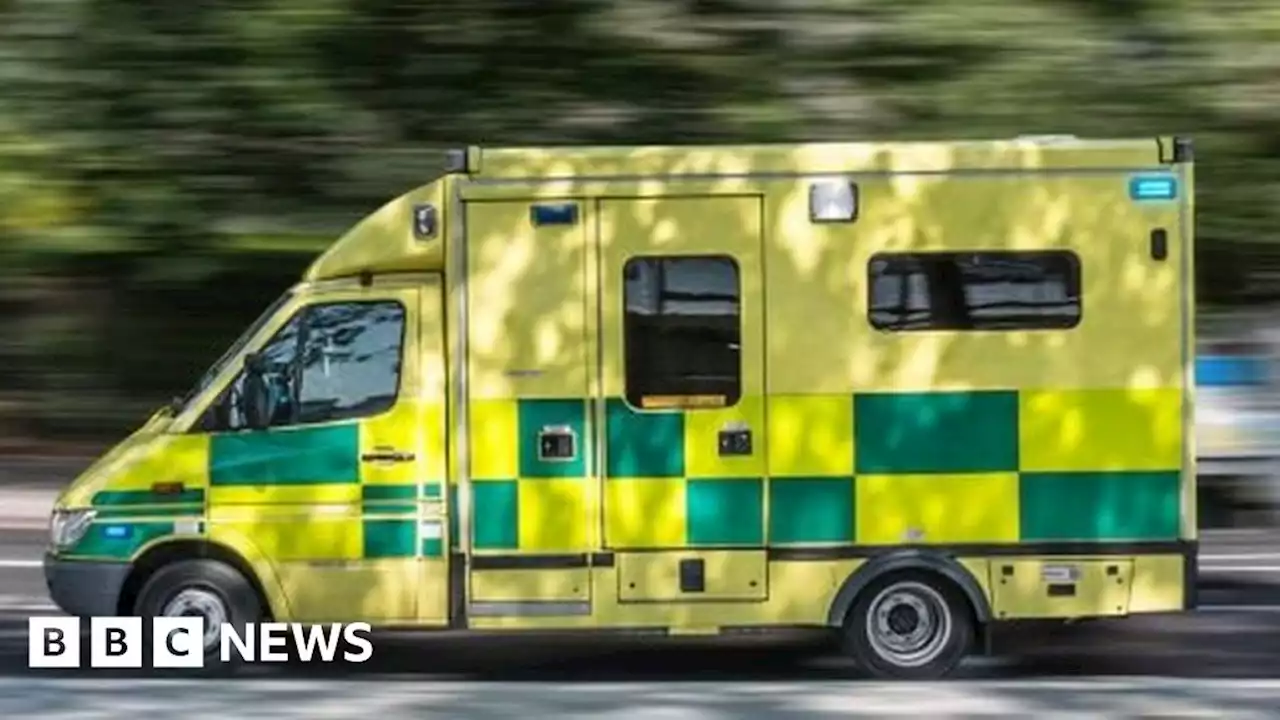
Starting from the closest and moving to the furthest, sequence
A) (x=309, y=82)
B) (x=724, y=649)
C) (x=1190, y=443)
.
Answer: (x=1190, y=443) < (x=724, y=649) < (x=309, y=82)

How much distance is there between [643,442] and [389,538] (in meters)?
1.24

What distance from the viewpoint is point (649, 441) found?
9.41 meters

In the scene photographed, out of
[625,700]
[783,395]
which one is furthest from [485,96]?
[625,700]

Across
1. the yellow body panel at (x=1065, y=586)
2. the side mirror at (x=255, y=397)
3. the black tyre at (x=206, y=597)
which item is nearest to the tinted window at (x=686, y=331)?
the yellow body panel at (x=1065, y=586)

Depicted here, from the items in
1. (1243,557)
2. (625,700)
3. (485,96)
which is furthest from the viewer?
(485,96)

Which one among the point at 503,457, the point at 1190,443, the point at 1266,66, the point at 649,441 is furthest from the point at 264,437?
the point at 1266,66

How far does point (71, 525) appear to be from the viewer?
9734mm

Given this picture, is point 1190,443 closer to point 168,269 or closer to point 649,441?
point 649,441

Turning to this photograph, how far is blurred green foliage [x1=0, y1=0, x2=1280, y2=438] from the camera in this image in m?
16.2

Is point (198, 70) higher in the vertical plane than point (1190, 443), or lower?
higher

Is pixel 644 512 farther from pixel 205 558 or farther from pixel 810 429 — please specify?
pixel 205 558

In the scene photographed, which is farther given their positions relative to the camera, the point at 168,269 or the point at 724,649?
the point at 168,269

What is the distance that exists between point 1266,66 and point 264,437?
9.82 meters

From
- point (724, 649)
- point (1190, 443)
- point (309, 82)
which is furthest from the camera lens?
point (309, 82)
